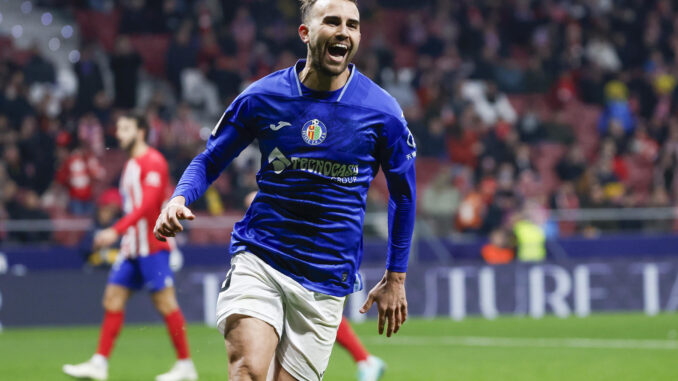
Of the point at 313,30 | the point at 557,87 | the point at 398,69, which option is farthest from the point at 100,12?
the point at 313,30

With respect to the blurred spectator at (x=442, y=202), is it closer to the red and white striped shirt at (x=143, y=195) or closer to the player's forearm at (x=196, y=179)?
the red and white striped shirt at (x=143, y=195)

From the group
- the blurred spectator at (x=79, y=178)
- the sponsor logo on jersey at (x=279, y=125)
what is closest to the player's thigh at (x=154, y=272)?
the sponsor logo on jersey at (x=279, y=125)

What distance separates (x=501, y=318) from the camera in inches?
594

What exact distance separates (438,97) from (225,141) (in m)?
15.8

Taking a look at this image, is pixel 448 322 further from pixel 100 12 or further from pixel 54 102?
pixel 100 12

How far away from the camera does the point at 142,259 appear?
8547 mm

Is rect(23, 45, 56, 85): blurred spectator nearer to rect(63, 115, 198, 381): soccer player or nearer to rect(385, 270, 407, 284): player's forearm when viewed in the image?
rect(63, 115, 198, 381): soccer player

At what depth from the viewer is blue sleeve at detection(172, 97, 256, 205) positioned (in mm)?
4523

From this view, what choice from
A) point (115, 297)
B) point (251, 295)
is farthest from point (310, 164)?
point (115, 297)

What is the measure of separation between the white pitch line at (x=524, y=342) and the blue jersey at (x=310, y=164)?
734 cm

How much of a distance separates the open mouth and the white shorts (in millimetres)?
975

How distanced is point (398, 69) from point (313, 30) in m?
17.1

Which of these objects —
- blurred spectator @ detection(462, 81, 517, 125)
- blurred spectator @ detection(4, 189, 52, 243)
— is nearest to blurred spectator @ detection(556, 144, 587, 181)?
blurred spectator @ detection(462, 81, 517, 125)

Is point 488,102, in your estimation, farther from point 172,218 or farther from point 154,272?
point 172,218
